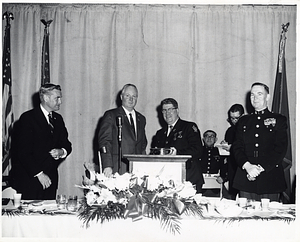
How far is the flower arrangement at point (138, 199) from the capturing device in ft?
10.2

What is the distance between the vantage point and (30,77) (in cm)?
658

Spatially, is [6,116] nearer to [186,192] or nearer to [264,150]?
[264,150]

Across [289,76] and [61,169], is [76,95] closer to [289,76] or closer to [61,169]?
[61,169]

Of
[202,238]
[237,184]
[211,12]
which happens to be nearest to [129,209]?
[202,238]

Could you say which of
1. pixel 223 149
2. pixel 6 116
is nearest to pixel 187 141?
pixel 223 149

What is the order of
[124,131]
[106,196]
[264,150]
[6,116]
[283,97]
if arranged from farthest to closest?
1. [283,97]
2. [6,116]
3. [124,131]
4. [264,150]
5. [106,196]

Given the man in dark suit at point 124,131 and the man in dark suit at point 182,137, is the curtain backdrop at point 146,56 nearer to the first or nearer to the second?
the man in dark suit at point 182,137

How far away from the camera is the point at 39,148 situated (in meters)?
4.71

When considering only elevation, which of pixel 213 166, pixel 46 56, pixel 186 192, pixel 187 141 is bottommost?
pixel 213 166

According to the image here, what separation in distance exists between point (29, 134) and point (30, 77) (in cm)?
211

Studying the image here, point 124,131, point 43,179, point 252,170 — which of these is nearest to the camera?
point 252,170

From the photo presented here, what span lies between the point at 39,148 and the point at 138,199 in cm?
192

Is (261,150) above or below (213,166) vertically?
above

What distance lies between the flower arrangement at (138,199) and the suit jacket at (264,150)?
1228mm
